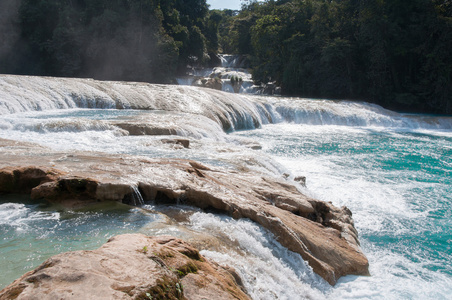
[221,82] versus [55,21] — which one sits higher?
[55,21]

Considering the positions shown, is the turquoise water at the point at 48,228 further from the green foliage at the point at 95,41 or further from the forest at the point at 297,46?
the green foliage at the point at 95,41

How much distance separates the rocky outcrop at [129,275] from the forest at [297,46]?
24683 mm

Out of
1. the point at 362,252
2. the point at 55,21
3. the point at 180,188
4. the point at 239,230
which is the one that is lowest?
the point at 362,252

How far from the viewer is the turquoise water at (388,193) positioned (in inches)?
187

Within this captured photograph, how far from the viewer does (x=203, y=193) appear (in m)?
4.64

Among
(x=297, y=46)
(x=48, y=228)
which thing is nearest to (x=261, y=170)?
(x=48, y=228)

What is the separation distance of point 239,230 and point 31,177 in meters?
2.72

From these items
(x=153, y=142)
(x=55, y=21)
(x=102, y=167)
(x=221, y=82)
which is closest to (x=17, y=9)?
(x=55, y=21)

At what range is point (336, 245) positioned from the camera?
494 centimetres

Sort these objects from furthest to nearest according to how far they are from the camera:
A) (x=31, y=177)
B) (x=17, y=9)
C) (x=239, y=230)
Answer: (x=17, y=9) → (x=31, y=177) → (x=239, y=230)

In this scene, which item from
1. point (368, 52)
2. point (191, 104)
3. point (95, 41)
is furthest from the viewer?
point (95, 41)

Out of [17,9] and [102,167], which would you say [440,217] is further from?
[17,9]

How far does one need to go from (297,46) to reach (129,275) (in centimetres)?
2751

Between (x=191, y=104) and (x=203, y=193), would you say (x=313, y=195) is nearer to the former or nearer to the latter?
(x=203, y=193)
